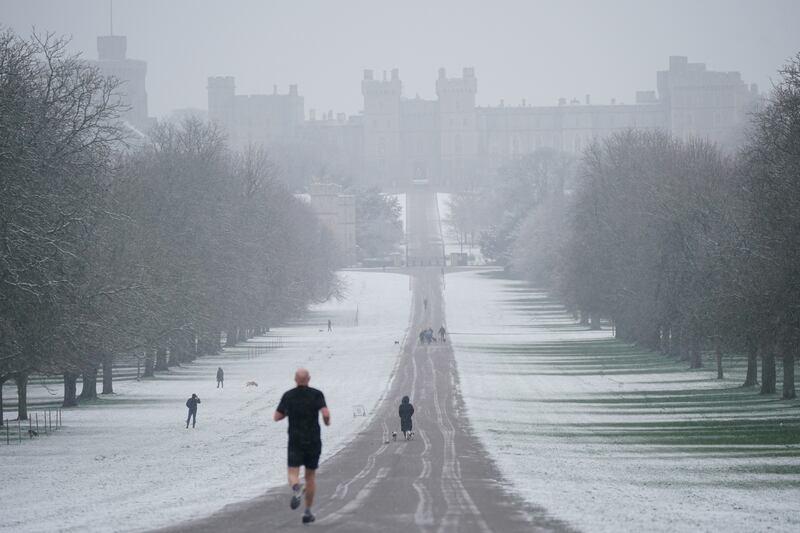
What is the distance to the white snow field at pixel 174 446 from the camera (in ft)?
67.4

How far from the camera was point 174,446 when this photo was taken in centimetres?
3331

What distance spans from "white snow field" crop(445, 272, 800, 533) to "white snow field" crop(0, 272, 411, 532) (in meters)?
4.26

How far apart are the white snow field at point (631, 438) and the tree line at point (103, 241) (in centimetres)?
1114

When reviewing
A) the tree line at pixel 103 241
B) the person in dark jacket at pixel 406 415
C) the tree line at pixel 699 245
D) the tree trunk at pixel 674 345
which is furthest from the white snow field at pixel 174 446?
the tree trunk at pixel 674 345

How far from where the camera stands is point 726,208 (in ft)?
162

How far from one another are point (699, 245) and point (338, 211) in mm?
121234

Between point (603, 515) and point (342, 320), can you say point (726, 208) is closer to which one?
point (603, 515)

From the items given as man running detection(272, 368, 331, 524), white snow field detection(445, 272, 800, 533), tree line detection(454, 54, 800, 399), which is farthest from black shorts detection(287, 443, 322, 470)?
tree line detection(454, 54, 800, 399)

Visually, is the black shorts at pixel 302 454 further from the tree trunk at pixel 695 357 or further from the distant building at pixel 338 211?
the distant building at pixel 338 211

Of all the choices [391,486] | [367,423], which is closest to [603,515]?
[391,486]

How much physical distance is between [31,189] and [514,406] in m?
17.9

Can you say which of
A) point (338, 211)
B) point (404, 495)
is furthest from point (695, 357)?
point (338, 211)

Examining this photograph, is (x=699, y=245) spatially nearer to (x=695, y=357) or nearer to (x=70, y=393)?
(x=695, y=357)

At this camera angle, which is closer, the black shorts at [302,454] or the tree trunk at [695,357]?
the black shorts at [302,454]
